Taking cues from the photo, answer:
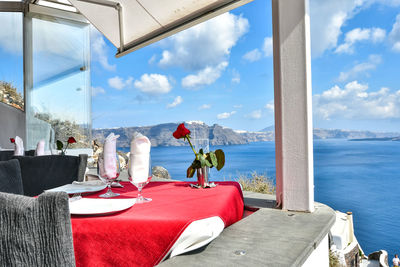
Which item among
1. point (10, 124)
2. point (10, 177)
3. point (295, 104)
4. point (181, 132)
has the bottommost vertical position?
point (10, 177)

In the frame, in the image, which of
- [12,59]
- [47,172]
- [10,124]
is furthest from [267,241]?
[12,59]

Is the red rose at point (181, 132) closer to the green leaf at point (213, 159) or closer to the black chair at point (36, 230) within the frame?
the green leaf at point (213, 159)

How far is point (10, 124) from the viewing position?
623cm

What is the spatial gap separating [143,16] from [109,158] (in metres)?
2.14

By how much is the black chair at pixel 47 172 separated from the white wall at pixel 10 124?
4976 millimetres

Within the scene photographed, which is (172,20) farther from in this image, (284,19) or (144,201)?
(144,201)

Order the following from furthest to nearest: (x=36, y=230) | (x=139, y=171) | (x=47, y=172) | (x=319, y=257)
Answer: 1. (x=47, y=172)
2. (x=319, y=257)
3. (x=139, y=171)
4. (x=36, y=230)

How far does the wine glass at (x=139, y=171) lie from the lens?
1.11 metres

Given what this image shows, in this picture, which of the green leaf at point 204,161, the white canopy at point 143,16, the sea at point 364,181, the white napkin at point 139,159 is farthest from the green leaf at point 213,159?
the sea at point 364,181

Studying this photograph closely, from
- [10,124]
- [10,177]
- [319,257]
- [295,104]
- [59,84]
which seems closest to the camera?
[319,257]

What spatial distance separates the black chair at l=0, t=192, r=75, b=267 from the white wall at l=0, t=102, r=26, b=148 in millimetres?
6608

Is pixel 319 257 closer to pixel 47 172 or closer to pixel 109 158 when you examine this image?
pixel 109 158

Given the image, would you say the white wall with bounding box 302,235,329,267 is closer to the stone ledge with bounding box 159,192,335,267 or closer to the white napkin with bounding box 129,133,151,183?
the stone ledge with bounding box 159,192,335,267

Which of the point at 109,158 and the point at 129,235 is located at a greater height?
the point at 109,158
